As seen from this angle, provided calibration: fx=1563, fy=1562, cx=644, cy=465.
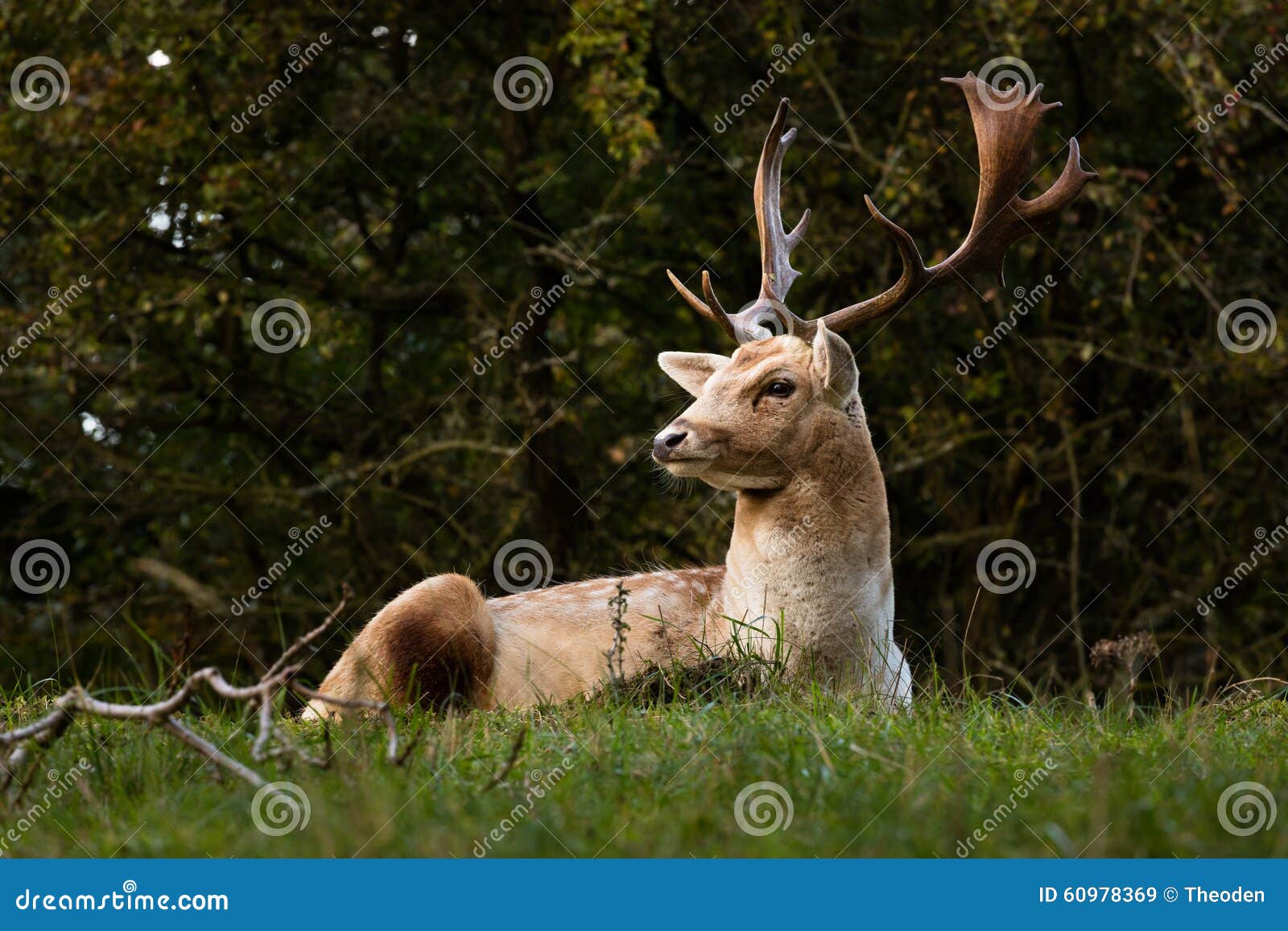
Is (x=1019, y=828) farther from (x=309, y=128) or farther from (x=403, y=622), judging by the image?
(x=309, y=128)

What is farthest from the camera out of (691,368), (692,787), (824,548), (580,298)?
(580,298)

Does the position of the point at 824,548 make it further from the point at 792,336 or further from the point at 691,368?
the point at 691,368

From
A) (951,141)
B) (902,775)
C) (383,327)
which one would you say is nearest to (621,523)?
(383,327)

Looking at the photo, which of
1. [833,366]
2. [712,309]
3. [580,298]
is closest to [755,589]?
[833,366]

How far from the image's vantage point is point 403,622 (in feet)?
18.4

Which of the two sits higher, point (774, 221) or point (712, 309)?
point (774, 221)

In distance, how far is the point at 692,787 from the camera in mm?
3271

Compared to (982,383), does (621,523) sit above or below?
below

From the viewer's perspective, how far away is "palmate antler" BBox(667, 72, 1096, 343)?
20.1 ft

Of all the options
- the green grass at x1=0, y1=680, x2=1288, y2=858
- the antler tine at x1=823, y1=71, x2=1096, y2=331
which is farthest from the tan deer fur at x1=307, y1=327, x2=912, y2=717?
the green grass at x1=0, y1=680, x2=1288, y2=858

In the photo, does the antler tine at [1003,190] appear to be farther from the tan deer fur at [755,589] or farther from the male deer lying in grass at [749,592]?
the tan deer fur at [755,589]

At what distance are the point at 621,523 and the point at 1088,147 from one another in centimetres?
438

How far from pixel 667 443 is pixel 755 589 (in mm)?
656

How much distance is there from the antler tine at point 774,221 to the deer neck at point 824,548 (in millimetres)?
1014
